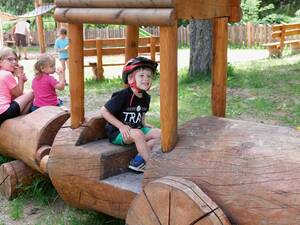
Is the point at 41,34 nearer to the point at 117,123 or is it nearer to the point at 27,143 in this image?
the point at 27,143

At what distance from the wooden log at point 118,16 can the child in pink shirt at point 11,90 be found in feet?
5.49

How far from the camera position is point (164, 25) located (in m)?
2.48

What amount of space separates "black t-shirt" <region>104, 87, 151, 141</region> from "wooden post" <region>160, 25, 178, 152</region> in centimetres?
74

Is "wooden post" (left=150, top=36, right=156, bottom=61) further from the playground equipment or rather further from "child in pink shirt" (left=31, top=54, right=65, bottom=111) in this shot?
the playground equipment

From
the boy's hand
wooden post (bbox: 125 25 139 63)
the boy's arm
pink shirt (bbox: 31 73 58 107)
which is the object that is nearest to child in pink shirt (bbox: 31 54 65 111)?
pink shirt (bbox: 31 73 58 107)

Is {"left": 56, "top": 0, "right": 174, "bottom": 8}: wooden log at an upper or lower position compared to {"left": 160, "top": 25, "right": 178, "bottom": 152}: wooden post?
upper

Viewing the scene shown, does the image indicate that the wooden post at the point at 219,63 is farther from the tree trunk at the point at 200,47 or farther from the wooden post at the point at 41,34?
the wooden post at the point at 41,34

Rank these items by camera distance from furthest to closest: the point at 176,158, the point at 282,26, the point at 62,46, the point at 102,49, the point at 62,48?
the point at 282,26 → the point at 102,49 → the point at 62,46 → the point at 62,48 → the point at 176,158

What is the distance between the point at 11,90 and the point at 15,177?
949mm

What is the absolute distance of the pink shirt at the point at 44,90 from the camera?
4.66 m

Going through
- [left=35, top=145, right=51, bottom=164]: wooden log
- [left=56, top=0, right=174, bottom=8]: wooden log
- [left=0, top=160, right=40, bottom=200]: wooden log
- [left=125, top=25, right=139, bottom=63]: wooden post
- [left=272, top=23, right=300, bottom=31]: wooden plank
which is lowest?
[left=0, top=160, right=40, bottom=200]: wooden log

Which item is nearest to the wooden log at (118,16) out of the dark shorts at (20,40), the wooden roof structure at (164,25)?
the wooden roof structure at (164,25)

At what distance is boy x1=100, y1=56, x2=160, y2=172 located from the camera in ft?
10.5

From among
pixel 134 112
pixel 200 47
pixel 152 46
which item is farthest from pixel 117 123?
pixel 152 46
